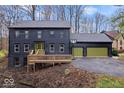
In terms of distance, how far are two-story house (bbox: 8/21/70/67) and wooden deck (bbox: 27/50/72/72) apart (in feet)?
0.31

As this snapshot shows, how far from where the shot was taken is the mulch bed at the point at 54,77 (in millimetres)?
9820

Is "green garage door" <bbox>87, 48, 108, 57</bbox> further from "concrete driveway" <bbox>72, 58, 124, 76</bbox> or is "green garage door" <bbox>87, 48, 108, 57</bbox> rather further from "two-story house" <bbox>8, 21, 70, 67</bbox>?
"two-story house" <bbox>8, 21, 70, 67</bbox>

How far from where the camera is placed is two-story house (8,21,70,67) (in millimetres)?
10016

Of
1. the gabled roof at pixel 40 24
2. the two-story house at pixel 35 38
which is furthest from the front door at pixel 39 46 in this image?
the gabled roof at pixel 40 24

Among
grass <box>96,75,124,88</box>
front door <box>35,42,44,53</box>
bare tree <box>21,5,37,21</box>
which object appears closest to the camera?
grass <box>96,75,124,88</box>

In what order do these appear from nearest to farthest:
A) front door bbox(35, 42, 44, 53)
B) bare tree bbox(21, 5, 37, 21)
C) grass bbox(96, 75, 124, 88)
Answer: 1. grass bbox(96, 75, 124, 88)
2. bare tree bbox(21, 5, 37, 21)
3. front door bbox(35, 42, 44, 53)

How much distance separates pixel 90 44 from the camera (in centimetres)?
1012

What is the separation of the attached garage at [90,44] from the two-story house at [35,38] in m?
0.16

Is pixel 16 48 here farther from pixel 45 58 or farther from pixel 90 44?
pixel 90 44

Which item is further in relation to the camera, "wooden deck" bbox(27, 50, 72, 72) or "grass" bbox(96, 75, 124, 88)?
"wooden deck" bbox(27, 50, 72, 72)

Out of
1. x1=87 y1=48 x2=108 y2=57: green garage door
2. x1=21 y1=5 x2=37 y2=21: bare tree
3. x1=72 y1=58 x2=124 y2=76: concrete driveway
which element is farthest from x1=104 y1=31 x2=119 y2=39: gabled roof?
x1=21 y1=5 x2=37 y2=21: bare tree

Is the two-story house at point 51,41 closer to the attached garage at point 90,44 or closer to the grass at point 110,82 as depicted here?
the attached garage at point 90,44

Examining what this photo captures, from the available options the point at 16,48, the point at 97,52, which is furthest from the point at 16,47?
the point at 97,52
